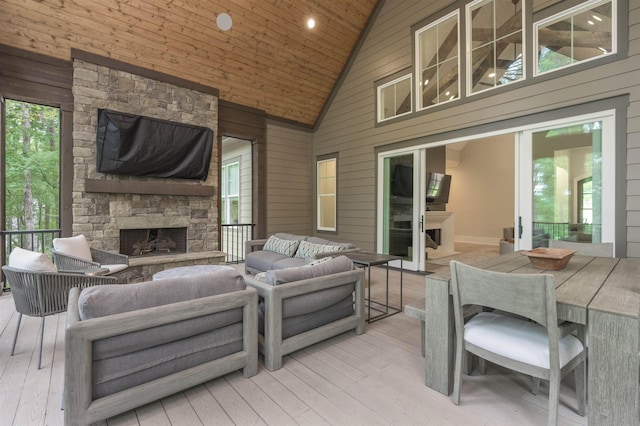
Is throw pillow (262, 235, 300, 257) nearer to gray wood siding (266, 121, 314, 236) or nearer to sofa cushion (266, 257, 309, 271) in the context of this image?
sofa cushion (266, 257, 309, 271)

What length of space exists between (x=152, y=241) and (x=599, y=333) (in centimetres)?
605

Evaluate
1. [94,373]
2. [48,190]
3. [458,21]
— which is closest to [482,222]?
[458,21]

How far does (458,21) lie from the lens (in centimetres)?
485

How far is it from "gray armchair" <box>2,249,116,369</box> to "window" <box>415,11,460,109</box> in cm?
554

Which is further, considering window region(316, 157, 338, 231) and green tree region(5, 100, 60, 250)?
window region(316, 157, 338, 231)

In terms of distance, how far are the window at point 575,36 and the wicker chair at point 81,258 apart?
6.13 metres

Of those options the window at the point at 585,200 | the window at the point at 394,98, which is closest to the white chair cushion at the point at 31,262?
the window at the point at 394,98

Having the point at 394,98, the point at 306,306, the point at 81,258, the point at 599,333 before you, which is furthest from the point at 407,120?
the point at 81,258

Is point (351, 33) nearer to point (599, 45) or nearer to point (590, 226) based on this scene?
point (599, 45)

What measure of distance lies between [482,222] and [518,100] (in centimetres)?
688

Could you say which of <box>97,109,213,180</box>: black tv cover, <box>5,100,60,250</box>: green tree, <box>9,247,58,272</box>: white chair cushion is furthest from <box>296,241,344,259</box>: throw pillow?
<box>5,100,60,250</box>: green tree

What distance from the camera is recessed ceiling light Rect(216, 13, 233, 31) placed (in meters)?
4.90

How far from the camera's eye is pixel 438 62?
17.1 ft

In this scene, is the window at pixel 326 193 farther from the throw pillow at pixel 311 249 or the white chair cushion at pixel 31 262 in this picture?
the white chair cushion at pixel 31 262
